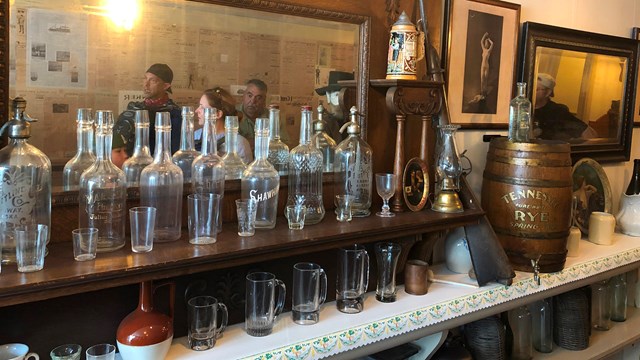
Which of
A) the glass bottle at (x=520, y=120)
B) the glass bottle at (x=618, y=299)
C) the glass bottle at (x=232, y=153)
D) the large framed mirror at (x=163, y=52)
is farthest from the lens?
the glass bottle at (x=618, y=299)

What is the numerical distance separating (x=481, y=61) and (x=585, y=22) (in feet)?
2.46

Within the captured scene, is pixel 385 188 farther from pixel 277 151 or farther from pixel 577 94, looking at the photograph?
pixel 577 94

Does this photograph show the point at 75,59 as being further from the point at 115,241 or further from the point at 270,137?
the point at 270,137

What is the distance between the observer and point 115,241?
1240 mm

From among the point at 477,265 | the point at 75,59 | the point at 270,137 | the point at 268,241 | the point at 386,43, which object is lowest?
the point at 477,265

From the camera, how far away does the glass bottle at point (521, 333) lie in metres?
2.04

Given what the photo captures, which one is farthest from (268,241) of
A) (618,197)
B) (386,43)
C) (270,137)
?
(618,197)

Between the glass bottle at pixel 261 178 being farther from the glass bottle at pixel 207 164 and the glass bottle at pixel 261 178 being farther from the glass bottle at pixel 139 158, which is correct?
the glass bottle at pixel 139 158

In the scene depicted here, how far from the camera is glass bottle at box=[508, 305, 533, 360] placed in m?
2.04

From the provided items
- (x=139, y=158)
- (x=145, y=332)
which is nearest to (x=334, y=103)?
(x=139, y=158)

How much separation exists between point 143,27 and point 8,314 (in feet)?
2.17

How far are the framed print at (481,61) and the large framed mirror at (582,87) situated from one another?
10cm

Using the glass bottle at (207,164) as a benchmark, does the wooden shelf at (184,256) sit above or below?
below

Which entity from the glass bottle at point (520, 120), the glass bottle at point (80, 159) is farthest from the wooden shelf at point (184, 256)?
the glass bottle at point (520, 120)
